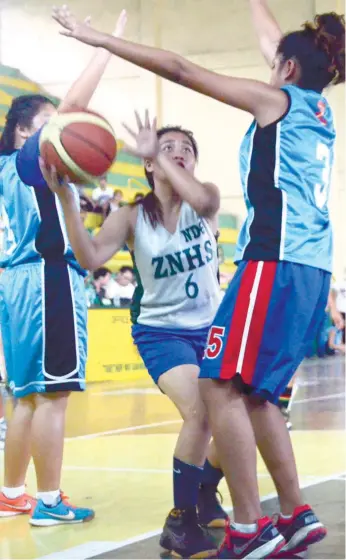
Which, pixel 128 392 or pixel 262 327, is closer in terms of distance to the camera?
pixel 262 327

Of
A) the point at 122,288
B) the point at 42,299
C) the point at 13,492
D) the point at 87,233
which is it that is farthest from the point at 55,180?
the point at 122,288

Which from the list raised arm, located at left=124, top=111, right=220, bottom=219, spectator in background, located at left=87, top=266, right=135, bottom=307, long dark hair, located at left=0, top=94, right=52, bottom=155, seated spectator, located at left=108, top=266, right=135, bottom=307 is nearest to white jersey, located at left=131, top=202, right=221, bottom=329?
raised arm, located at left=124, top=111, right=220, bottom=219

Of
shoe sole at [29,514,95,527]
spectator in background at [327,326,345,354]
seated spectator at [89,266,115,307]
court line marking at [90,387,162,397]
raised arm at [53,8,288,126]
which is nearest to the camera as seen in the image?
raised arm at [53,8,288,126]

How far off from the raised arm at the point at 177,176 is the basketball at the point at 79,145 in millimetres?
96

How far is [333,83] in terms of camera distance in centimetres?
350

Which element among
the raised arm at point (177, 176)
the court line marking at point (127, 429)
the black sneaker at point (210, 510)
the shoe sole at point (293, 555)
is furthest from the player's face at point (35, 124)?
the court line marking at point (127, 429)

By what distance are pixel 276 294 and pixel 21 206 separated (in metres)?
1.43

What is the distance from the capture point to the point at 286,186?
10.8 feet

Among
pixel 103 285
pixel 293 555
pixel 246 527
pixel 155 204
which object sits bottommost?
pixel 293 555

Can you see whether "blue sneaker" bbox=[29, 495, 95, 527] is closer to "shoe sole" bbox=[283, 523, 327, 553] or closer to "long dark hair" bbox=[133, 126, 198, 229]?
"shoe sole" bbox=[283, 523, 327, 553]

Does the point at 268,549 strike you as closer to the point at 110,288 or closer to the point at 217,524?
the point at 217,524

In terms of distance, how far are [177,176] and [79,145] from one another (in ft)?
1.44

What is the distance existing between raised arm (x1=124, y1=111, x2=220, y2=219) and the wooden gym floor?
4.23 ft

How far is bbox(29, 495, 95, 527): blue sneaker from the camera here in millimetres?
4004
